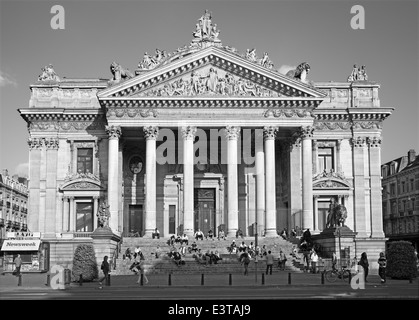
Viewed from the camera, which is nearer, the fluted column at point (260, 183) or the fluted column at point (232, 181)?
the fluted column at point (232, 181)

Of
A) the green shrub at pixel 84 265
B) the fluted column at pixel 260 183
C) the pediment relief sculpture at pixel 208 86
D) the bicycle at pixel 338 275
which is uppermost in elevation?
the pediment relief sculpture at pixel 208 86

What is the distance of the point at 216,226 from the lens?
6025cm

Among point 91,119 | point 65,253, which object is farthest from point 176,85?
point 65,253

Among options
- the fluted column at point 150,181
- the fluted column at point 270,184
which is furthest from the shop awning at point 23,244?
the fluted column at point 270,184

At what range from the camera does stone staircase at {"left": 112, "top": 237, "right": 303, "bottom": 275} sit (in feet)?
146

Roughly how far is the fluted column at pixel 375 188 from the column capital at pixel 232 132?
14.0 m

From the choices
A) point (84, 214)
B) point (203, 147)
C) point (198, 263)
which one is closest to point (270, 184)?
point (203, 147)

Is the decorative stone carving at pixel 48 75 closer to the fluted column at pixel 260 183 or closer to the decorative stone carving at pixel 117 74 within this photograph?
the decorative stone carving at pixel 117 74

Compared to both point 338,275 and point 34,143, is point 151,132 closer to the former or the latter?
point 34,143

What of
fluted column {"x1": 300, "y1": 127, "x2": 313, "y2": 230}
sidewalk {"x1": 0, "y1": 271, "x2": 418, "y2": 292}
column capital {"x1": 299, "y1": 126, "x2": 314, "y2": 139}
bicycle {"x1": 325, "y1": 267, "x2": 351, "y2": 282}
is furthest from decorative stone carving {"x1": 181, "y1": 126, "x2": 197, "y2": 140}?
bicycle {"x1": 325, "y1": 267, "x2": 351, "y2": 282}

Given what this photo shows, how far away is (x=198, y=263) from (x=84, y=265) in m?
11.2

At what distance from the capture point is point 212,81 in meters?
55.4

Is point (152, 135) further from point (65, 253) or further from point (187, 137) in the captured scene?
point (65, 253)

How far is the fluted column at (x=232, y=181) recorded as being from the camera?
54219mm
